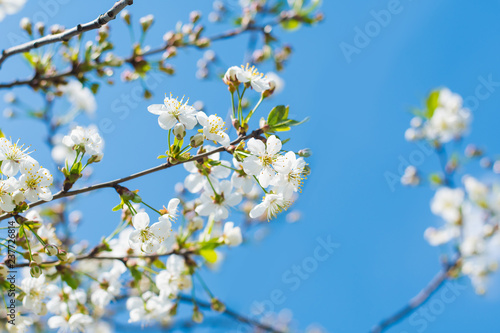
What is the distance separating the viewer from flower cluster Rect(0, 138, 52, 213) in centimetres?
129

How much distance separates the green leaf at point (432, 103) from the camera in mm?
3639

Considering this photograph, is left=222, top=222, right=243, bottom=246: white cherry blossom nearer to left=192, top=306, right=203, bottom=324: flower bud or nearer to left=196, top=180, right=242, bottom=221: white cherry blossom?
left=196, top=180, right=242, bottom=221: white cherry blossom

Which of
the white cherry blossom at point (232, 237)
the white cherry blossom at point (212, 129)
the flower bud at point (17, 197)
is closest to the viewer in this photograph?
the flower bud at point (17, 197)

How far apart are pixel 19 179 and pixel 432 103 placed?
3533 millimetres

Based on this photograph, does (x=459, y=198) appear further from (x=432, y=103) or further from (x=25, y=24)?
(x=25, y=24)

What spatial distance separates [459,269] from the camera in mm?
3361

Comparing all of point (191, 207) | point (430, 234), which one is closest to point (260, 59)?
point (191, 207)

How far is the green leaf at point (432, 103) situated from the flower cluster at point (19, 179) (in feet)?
11.1

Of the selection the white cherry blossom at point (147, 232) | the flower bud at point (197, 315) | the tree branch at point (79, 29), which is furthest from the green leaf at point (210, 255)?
the tree branch at point (79, 29)

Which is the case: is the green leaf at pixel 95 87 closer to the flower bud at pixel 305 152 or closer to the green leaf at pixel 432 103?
the flower bud at pixel 305 152

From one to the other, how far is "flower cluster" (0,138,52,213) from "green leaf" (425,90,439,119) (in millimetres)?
3395

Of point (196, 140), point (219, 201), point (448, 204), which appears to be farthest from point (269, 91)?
point (448, 204)

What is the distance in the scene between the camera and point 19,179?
1.31 metres

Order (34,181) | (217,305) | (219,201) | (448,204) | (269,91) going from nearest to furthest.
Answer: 1. (34,181)
2. (269,91)
3. (219,201)
4. (217,305)
5. (448,204)
